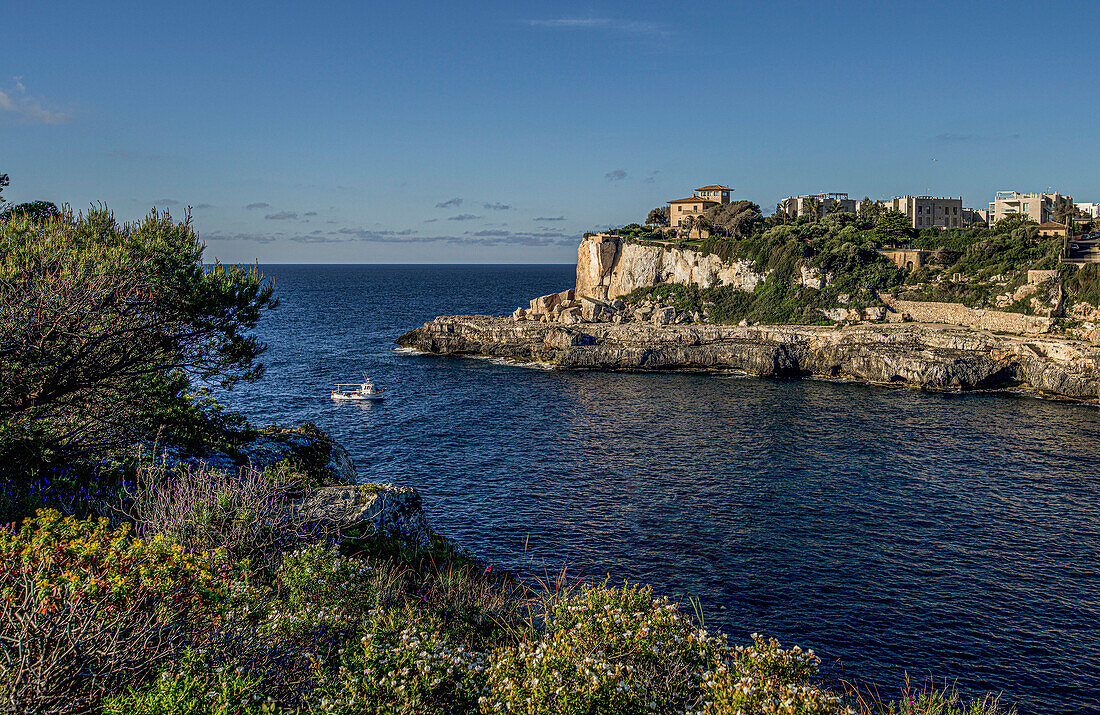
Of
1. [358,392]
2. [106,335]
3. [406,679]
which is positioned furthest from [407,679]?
[358,392]

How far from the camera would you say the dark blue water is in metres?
23.3

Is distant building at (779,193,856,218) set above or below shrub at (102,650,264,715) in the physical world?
above

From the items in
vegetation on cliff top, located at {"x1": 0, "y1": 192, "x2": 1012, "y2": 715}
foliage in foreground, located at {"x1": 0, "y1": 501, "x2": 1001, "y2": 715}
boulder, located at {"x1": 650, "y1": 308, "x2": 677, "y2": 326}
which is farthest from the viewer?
boulder, located at {"x1": 650, "y1": 308, "x2": 677, "y2": 326}

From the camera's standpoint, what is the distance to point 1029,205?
129000 millimetres

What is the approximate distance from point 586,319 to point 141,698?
80619 mm

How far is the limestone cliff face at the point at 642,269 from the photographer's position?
94.8 metres

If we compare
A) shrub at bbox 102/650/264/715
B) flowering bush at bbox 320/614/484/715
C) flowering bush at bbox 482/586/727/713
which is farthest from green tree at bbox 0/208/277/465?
flowering bush at bbox 482/586/727/713

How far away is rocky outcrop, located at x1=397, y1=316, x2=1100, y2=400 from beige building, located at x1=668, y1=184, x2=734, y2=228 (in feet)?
154

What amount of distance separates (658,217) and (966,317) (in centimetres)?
6702

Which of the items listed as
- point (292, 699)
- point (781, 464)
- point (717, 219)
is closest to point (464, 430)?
point (781, 464)

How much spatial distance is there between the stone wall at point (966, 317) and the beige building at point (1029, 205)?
58801 mm

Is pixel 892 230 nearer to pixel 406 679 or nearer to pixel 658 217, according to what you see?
pixel 658 217

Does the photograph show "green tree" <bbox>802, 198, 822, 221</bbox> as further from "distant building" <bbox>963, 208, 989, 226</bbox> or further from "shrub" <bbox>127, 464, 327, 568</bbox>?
"shrub" <bbox>127, 464, 327, 568</bbox>

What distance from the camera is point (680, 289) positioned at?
9762 cm
